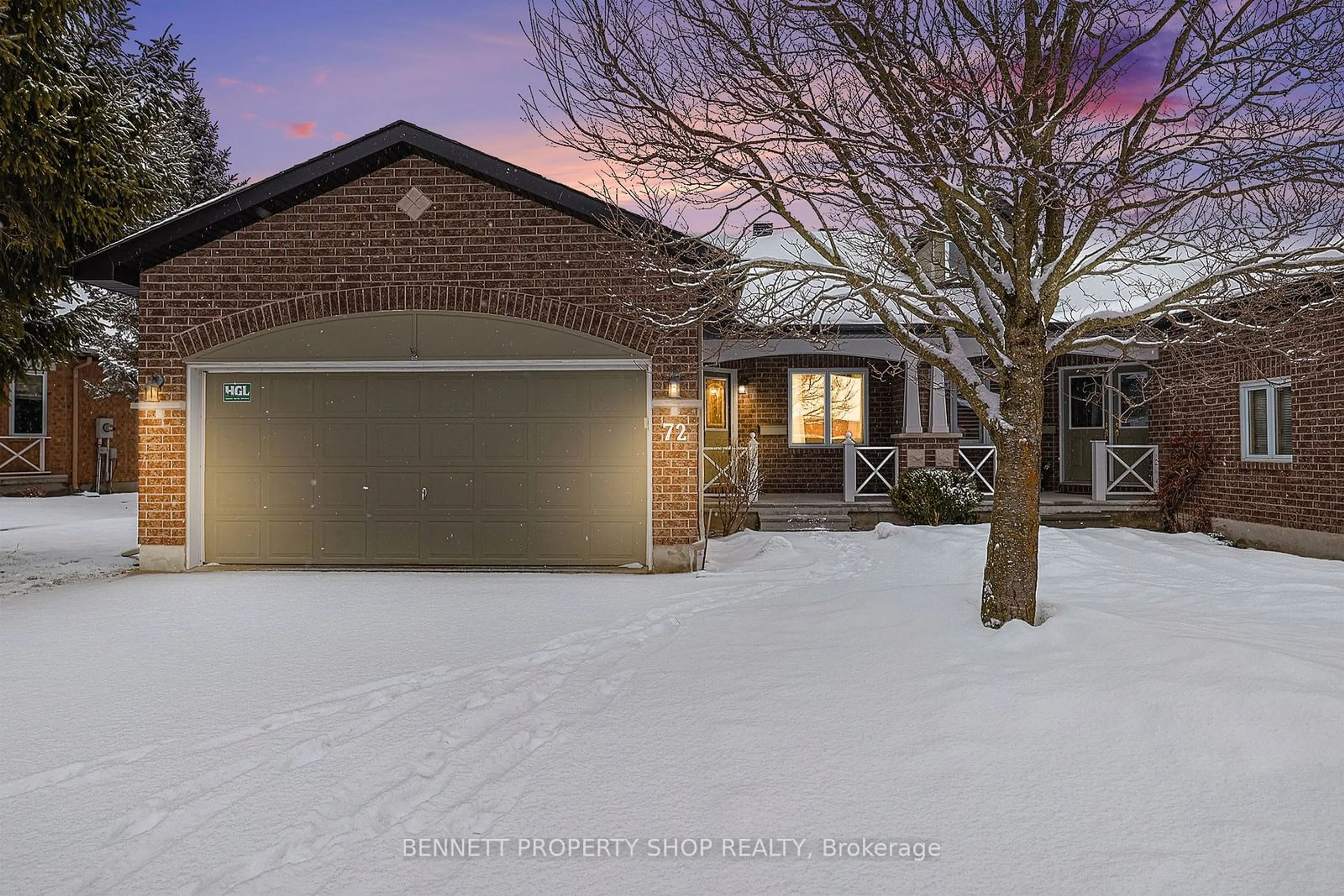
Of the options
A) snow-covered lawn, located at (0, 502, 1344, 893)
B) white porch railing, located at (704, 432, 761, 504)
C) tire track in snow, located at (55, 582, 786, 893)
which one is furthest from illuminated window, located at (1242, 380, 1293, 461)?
tire track in snow, located at (55, 582, 786, 893)

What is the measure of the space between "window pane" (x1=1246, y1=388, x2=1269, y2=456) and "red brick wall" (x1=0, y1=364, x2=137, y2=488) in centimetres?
2261

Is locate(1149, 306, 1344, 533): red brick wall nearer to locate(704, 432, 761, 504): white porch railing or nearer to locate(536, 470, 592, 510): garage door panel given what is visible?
locate(704, 432, 761, 504): white porch railing

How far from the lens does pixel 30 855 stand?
3.22 metres

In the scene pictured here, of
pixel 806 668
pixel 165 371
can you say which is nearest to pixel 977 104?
pixel 806 668

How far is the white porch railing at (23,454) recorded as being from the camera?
20.4 metres

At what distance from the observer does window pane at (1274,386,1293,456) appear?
10961 mm

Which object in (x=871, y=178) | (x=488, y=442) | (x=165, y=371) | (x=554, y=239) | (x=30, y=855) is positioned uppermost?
(x=554, y=239)

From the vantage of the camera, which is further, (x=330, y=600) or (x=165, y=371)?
(x=165, y=371)

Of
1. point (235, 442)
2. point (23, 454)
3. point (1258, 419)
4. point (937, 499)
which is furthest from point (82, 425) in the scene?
point (1258, 419)

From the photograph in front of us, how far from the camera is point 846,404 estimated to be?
1659cm

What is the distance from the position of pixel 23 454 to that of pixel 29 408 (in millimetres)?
1138

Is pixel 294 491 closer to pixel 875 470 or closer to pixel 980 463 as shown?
pixel 875 470

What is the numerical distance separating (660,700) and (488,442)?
576 cm

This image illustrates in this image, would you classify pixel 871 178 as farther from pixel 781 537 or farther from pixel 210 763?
pixel 781 537
